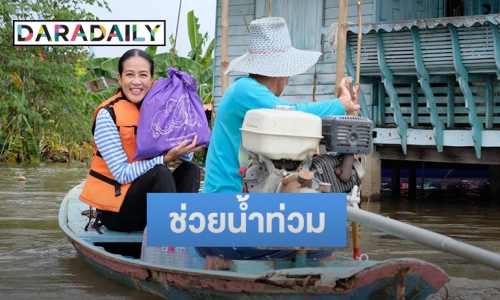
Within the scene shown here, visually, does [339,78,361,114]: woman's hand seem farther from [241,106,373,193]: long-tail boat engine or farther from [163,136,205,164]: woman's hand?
[163,136,205,164]: woman's hand

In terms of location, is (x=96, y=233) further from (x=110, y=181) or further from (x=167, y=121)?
(x=167, y=121)

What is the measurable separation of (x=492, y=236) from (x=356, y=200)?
4942 mm

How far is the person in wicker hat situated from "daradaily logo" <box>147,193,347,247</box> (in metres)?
0.50

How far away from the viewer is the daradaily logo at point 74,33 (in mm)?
19297

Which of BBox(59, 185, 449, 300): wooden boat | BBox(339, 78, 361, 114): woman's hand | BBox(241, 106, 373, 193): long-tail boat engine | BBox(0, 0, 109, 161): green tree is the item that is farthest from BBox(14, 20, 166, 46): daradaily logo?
BBox(241, 106, 373, 193): long-tail boat engine

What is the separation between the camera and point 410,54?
11.3m

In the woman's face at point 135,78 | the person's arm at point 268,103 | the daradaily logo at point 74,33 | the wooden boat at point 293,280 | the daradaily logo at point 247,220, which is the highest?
the daradaily logo at point 74,33

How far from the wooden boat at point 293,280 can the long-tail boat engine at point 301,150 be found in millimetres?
410

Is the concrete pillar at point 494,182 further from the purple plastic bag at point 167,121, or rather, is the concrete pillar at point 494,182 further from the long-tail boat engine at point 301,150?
the long-tail boat engine at point 301,150

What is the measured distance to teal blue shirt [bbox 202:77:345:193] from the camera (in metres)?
4.75

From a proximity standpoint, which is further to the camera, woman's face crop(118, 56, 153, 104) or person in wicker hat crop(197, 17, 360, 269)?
woman's face crop(118, 56, 153, 104)

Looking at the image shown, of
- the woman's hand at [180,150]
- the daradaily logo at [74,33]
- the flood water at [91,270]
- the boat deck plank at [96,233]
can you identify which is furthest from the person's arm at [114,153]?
the daradaily logo at [74,33]

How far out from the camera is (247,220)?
4238mm

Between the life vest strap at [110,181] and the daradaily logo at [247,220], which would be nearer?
the daradaily logo at [247,220]
